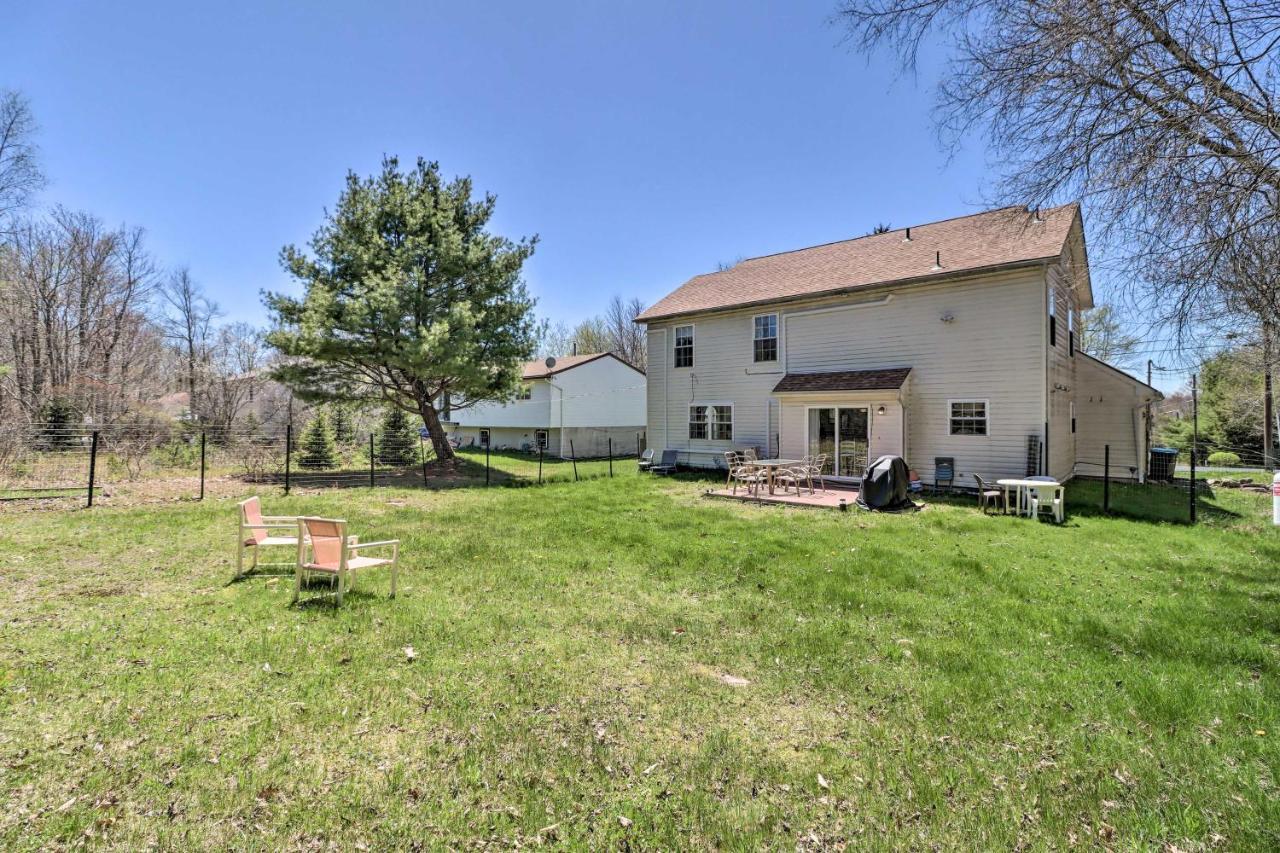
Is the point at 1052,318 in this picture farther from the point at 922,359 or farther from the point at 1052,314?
the point at 922,359

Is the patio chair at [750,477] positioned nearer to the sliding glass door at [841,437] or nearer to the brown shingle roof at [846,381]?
the sliding glass door at [841,437]

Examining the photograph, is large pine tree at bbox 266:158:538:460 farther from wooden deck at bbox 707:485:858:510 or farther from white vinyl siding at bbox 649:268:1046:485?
wooden deck at bbox 707:485:858:510

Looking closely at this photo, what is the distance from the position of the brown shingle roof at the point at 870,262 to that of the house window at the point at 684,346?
71 centimetres

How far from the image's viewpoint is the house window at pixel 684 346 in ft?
62.2

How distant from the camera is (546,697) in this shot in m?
3.66

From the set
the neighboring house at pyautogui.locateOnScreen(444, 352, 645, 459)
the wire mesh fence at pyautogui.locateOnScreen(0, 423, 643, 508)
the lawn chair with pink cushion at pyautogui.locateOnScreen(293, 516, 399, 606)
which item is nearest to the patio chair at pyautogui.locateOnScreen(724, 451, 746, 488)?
the wire mesh fence at pyautogui.locateOnScreen(0, 423, 643, 508)

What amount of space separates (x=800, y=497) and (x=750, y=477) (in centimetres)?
125

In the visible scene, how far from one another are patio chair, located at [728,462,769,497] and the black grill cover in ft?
7.63

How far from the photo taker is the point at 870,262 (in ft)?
54.2

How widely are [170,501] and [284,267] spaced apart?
9504mm

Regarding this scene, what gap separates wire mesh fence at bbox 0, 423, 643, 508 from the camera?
484 inches

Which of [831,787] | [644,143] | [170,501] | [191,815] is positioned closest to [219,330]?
[170,501]

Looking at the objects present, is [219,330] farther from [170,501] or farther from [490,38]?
[490,38]

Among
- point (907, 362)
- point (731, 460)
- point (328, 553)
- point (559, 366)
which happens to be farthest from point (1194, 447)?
point (559, 366)
